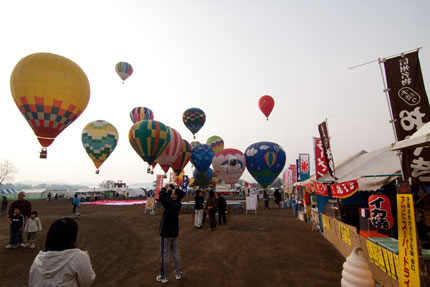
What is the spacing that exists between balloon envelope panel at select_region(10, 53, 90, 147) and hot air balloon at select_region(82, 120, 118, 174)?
7.41m

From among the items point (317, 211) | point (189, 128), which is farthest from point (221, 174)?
point (317, 211)

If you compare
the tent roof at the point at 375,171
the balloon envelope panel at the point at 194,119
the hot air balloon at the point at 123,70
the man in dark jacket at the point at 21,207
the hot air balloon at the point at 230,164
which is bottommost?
the man in dark jacket at the point at 21,207

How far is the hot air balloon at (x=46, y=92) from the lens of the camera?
14531mm

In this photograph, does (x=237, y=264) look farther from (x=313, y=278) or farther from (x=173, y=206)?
(x=173, y=206)

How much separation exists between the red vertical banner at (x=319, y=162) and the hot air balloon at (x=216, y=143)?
34.2m

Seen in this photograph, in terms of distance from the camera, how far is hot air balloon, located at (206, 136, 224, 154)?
45.4 m

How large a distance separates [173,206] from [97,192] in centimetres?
5678

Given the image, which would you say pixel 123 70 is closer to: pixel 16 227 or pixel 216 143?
pixel 216 143

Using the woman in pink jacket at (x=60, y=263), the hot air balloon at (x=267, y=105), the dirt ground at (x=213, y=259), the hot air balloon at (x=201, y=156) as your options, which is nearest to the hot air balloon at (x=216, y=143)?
the hot air balloon at (x=201, y=156)

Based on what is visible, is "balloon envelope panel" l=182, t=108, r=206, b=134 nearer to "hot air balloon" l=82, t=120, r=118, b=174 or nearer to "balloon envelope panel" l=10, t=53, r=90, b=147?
"hot air balloon" l=82, t=120, r=118, b=174

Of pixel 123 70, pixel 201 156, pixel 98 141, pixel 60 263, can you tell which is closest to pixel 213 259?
pixel 60 263

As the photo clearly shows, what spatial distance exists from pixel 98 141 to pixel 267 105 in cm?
1840

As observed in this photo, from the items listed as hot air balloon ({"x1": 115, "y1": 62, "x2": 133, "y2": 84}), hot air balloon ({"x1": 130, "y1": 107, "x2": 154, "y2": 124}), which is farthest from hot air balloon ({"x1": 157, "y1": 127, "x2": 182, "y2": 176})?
hot air balloon ({"x1": 115, "y1": 62, "x2": 133, "y2": 84})

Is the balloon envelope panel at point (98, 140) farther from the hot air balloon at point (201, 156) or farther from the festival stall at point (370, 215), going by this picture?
the festival stall at point (370, 215)
